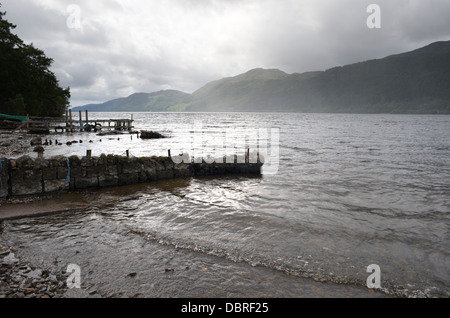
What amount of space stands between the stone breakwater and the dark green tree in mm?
49244

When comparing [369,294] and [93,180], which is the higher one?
[93,180]

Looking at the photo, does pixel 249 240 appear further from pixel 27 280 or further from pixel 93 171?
pixel 93 171

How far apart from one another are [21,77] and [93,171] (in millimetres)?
58329

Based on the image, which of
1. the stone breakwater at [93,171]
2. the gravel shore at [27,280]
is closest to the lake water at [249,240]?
the gravel shore at [27,280]

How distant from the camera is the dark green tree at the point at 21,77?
4966cm

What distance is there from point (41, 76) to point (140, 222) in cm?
7393

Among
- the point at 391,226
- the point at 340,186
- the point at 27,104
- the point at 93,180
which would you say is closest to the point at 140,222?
the point at 93,180

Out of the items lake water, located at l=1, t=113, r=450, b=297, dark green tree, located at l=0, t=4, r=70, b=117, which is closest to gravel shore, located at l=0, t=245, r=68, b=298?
lake water, located at l=1, t=113, r=450, b=297

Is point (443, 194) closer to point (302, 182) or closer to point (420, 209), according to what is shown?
point (420, 209)

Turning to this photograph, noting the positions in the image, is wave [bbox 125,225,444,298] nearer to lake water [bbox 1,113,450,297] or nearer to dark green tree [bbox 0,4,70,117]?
lake water [bbox 1,113,450,297]

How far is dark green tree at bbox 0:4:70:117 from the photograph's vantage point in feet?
163

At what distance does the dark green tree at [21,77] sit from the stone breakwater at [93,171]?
49244 mm

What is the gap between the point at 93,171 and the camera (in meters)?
12.4
